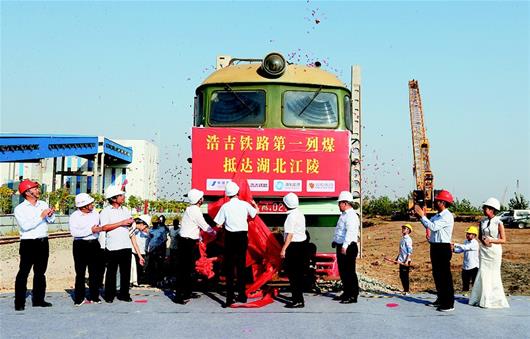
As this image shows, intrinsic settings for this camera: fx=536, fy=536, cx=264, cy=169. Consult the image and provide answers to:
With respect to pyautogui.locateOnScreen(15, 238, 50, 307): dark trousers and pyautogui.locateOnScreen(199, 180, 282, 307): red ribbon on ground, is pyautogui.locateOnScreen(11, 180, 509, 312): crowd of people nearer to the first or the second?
pyautogui.locateOnScreen(15, 238, 50, 307): dark trousers

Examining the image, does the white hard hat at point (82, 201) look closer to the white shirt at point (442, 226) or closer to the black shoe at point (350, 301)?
the black shoe at point (350, 301)

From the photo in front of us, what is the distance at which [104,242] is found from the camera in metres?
8.23

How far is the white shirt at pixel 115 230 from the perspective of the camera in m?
7.62

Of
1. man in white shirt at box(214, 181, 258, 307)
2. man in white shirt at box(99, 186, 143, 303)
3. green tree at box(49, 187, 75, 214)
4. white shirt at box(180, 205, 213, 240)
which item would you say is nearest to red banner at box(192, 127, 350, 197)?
white shirt at box(180, 205, 213, 240)

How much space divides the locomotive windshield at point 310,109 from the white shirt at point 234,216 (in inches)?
92.3

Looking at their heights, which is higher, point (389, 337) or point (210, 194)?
point (210, 194)

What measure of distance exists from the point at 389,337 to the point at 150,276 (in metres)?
6.27

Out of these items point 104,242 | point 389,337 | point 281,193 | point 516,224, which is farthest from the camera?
point 516,224

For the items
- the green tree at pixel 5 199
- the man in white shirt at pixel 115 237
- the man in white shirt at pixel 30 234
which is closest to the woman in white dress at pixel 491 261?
the man in white shirt at pixel 115 237

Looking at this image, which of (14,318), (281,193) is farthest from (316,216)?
(14,318)

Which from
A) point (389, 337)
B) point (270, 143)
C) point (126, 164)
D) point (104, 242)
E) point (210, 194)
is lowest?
point (389, 337)

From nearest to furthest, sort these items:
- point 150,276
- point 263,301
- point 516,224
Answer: point 263,301, point 150,276, point 516,224

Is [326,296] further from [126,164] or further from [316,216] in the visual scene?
[126,164]

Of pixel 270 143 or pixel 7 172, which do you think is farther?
pixel 7 172
